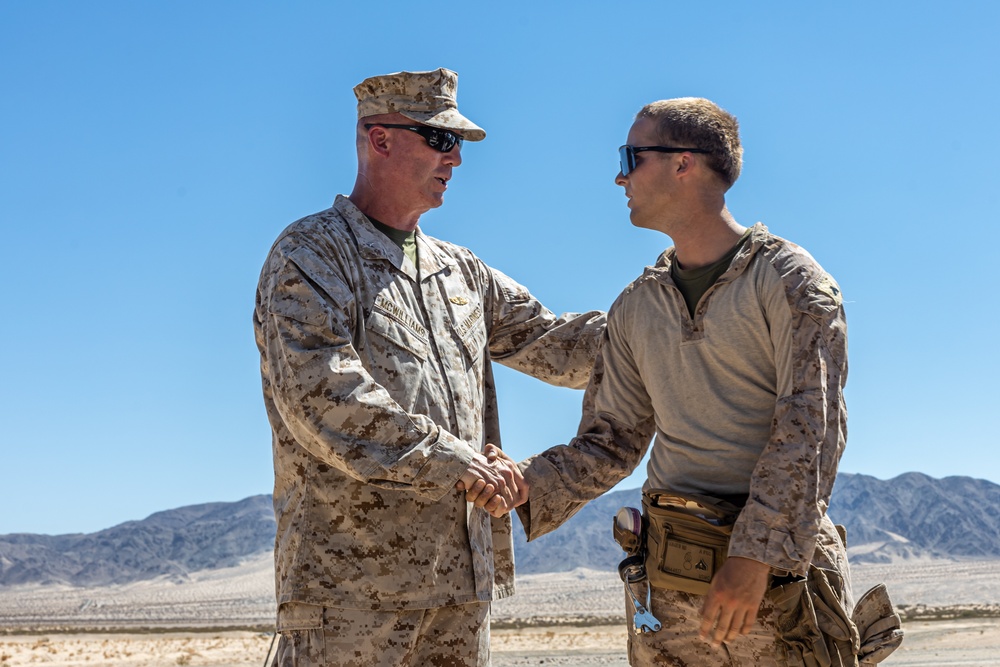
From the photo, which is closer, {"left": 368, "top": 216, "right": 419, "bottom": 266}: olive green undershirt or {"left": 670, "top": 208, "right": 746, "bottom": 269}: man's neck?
{"left": 670, "top": 208, "right": 746, "bottom": 269}: man's neck

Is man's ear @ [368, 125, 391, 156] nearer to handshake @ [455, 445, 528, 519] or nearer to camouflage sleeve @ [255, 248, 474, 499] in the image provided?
camouflage sleeve @ [255, 248, 474, 499]

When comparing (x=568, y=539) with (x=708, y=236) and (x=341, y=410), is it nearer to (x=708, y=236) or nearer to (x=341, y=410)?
(x=341, y=410)

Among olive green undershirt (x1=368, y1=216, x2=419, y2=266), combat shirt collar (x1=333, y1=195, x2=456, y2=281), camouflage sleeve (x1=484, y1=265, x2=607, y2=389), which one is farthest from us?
camouflage sleeve (x1=484, y1=265, x2=607, y2=389)

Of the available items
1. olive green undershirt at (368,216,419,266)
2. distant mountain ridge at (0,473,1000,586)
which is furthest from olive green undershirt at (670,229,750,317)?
distant mountain ridge at (0,473,1000,586)

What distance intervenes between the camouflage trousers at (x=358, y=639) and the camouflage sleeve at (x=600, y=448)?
2.09 feet

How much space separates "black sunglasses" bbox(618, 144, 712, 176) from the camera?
181 inches

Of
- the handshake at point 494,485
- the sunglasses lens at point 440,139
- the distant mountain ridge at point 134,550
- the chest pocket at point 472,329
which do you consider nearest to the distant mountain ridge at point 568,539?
the distant mountain ridge at point 134,550

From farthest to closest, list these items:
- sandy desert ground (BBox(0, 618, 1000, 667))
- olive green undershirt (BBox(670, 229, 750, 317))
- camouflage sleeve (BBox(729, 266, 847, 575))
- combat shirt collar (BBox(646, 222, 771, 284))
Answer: sandy desert ground (BBox(0, 618, 1000, 667)) → olive green undershirt (BBox(670, 229, 750, 317)) → combat shirt collar (BBox(646, 222, 771, 284)) → camouflage sleeve (BBox(729, 266, 847, 575))

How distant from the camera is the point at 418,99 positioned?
5730 millimetres

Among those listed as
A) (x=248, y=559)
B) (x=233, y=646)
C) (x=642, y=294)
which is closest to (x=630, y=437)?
(x=642, y=294)

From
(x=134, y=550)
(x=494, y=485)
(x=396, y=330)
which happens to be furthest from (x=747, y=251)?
(x=134, y=550)

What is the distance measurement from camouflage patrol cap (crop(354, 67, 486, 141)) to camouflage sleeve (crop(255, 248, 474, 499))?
1.16 metres

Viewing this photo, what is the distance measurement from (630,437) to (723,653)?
1.03m

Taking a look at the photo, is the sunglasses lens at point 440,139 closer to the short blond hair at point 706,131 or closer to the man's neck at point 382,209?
the man's neck at point 382,209
